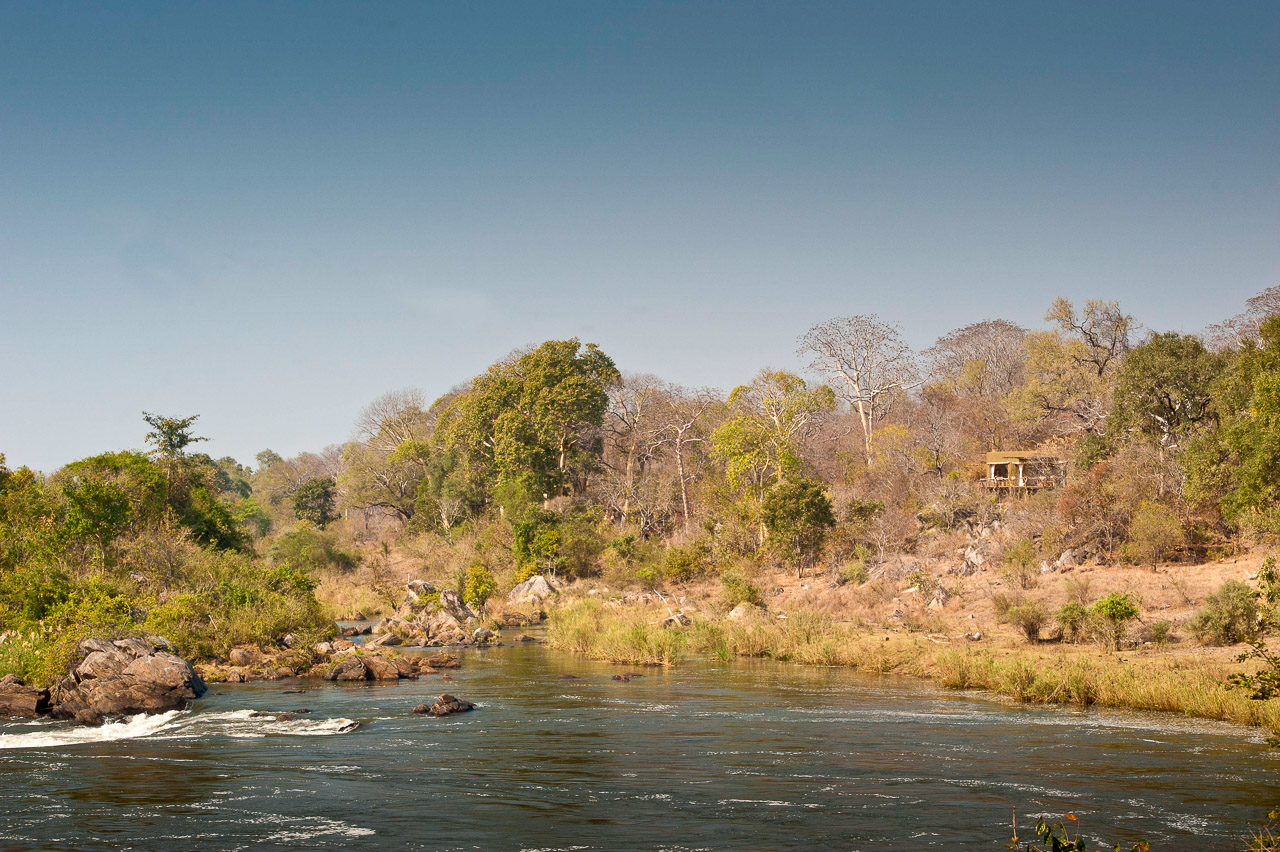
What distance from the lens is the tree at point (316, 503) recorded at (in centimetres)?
7569

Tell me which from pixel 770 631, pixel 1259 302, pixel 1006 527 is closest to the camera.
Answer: pixel 770 631

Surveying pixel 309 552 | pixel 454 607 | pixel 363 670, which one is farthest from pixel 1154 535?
pixel 309 552

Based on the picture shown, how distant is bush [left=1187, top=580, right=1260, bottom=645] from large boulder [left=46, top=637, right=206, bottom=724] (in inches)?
953

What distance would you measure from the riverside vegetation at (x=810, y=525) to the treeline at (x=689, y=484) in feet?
0.47

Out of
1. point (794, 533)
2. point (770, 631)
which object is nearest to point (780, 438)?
point (794, 533)

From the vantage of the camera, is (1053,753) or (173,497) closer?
(1053,753)

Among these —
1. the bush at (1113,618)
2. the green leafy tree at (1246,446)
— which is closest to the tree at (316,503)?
the green leafy tree at (1246,446)

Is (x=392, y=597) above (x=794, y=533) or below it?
below

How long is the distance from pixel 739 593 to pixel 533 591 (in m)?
13.9

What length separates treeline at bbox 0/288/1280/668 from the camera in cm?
2811

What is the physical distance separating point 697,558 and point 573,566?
846cm

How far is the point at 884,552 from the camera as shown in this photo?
38312mm

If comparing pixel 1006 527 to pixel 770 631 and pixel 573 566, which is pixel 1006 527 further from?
pixel 573 566

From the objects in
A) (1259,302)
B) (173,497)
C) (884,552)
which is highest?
(1259,302)
